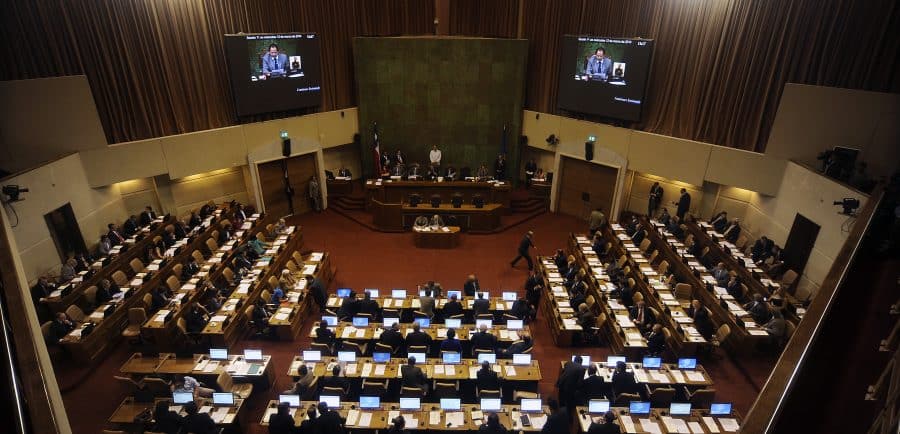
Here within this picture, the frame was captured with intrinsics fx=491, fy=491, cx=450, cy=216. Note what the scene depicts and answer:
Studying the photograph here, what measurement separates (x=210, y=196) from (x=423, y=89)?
839cm

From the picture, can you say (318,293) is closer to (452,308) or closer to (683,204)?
(452,308)

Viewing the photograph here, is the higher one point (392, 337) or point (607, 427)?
point (607, 427)

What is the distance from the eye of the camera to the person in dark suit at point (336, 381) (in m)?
8.23

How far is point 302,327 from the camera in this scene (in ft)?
36.0

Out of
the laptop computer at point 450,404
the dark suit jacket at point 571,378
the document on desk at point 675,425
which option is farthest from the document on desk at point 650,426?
the laptop computer at point 450,404

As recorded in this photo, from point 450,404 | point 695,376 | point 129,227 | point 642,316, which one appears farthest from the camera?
point 129,227

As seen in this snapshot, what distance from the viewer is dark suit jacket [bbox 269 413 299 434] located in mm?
7121

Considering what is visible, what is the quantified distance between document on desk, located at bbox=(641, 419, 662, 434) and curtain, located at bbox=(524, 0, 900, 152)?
928 centimetres

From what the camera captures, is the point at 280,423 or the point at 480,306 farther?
the point at 480,306

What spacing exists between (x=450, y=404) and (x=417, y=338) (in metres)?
1.87

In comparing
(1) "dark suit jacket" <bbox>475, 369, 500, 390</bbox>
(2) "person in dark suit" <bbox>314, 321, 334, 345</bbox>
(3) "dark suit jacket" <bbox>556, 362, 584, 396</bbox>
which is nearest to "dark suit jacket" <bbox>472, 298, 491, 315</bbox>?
(1) "dark suit jacket" <bbox>475, 369, 500, 390</bbox>

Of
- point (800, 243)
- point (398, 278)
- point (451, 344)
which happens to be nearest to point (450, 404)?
point (451, 344)

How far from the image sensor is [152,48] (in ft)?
44.4

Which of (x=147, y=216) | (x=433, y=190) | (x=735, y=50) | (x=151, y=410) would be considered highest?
(x=735, y=50)
